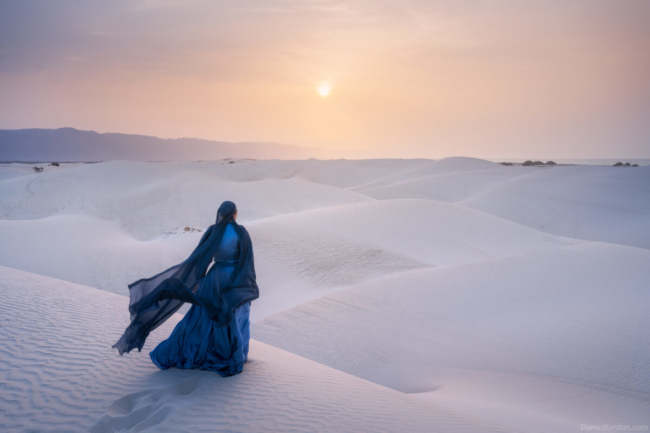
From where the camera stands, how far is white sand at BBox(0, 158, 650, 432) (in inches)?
164

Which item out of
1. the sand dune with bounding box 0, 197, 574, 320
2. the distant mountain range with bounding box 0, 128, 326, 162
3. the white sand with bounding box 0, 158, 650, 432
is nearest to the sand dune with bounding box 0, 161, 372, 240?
the white sand with bounding box 0, 158, 650, 432

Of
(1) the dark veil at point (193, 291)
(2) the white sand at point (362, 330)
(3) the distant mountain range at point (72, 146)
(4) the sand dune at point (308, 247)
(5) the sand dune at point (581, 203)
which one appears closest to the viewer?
(2) the white sand at point (362, 330)

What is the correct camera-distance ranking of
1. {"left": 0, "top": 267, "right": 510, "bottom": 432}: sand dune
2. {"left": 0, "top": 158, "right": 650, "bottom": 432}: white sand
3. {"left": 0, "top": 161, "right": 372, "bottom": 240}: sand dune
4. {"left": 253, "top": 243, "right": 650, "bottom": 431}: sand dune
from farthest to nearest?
{"left": 0, "top": 161, "right": 372, "bottom": 240}: sand dune → {"left": 253, "top": 243, "right": 650, "bottom": 431}: sand dune → {"left": 0, "top": 158, "right": 650, "bottom": 432}: white sand → {"left": 0, "top": 267, "right": 510, "bottom": 432}: sand dune

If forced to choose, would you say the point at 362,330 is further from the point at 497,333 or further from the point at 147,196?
the point at 147,196

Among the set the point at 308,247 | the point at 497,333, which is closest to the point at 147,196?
the point at 308,247

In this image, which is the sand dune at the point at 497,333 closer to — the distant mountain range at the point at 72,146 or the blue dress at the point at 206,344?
the blue dress at the point at 206,344

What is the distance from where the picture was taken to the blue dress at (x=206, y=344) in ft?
15.1

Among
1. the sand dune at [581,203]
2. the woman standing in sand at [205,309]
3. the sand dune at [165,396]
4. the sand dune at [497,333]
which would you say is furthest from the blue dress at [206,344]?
the sand dune at [581,203]

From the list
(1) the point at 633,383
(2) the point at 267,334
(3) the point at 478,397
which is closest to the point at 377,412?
(3) the point at 478,397

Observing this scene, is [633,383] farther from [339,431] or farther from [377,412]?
[339,431]

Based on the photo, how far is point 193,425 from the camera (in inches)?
147

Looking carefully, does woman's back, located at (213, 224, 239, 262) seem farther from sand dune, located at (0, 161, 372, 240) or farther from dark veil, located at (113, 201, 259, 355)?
sand dune, located at (0, 161, 372, 240)

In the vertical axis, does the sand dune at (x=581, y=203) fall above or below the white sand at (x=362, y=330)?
above

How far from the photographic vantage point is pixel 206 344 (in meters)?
4.60
